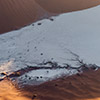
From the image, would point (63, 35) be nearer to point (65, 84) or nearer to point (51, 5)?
point (65, 84)

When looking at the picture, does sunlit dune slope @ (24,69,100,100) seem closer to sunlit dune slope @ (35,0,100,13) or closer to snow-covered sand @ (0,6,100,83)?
snow-covered sand @ (0,6,100,83)

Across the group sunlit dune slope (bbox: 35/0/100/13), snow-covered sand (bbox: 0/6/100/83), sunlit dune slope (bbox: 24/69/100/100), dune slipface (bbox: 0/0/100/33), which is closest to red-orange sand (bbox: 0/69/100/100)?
sunlit dune slope (bbox: 24/69/100/100)

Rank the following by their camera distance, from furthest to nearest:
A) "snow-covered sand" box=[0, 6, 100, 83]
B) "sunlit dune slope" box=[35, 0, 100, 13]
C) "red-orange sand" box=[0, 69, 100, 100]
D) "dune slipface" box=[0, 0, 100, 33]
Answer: "sunlit dune slope" box=[35, 0, 100, 13], "dune slipface" box=[0, 0, 100, 33], "snow-covered sand" box=[0, 6, 100, 83], "red-orange sand" box=[0, 69, 100, 100]

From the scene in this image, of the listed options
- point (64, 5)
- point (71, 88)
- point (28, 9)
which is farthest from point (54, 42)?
point (64, 5)

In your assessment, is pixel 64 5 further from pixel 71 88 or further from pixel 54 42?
pixel 71 88

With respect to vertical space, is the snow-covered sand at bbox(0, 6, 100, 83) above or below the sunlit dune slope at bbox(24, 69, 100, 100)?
above

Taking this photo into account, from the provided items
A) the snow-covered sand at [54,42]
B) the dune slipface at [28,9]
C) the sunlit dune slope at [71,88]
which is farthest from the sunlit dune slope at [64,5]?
the sunlit dune slope at [71,88]
